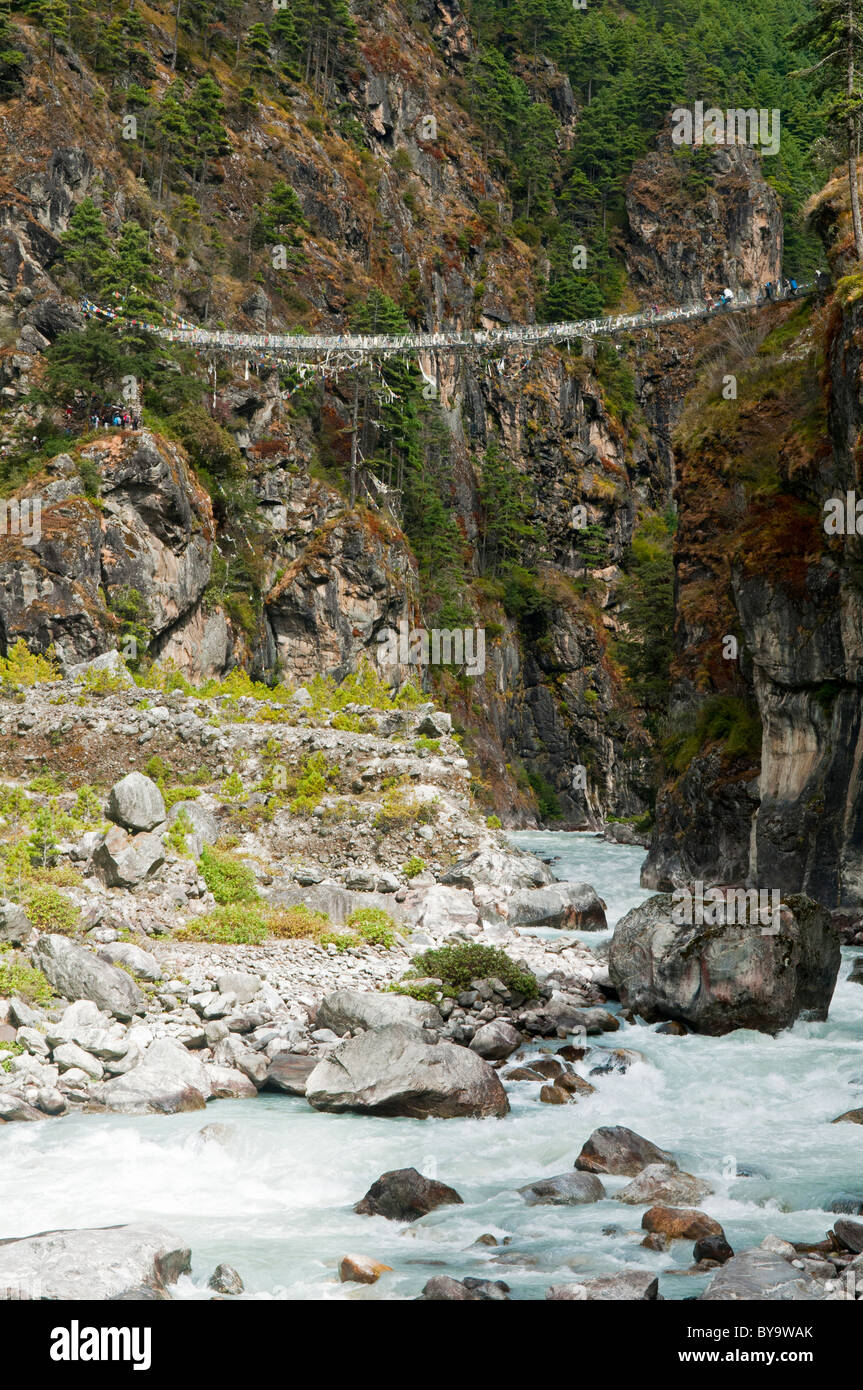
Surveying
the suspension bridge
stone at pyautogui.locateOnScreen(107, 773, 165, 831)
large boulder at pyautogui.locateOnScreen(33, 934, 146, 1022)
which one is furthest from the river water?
the suspension bridge

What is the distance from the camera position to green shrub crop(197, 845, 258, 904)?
2108 cm

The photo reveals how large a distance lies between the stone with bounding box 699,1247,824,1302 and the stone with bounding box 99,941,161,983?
10480 mm

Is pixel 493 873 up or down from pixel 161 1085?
up

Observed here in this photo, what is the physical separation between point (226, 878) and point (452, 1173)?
1135 cm

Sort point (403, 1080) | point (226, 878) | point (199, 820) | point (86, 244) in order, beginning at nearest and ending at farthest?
point (403, 1080) < point (226, 878) < point (199, 820) < point (86, 244)

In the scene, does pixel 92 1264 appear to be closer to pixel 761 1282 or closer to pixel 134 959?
pixel 761 1282

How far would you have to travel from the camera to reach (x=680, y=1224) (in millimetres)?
9656

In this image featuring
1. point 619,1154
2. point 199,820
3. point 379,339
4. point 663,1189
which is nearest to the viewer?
point 663,1189

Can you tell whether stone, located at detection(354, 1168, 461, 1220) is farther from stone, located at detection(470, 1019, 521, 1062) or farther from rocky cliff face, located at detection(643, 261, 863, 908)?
rocky cliff face, located at detection(643, 261, 863, 908)

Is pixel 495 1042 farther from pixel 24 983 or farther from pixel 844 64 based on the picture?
pixel 844 64

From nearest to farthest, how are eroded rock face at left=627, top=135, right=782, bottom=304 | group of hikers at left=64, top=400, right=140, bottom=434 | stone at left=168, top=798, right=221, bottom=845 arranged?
stone at left=168, top=798, right=221, bottom=845
group of hikers at left=64, top=400, right=140, bottom=434
eroded rock face at left=627, top=135, right=782, bottom=304

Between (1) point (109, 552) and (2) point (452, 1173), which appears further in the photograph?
(1) point (109, 552)

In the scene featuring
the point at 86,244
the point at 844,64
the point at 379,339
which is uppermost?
the point at 86,244

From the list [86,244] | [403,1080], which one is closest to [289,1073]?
[403,1080]
